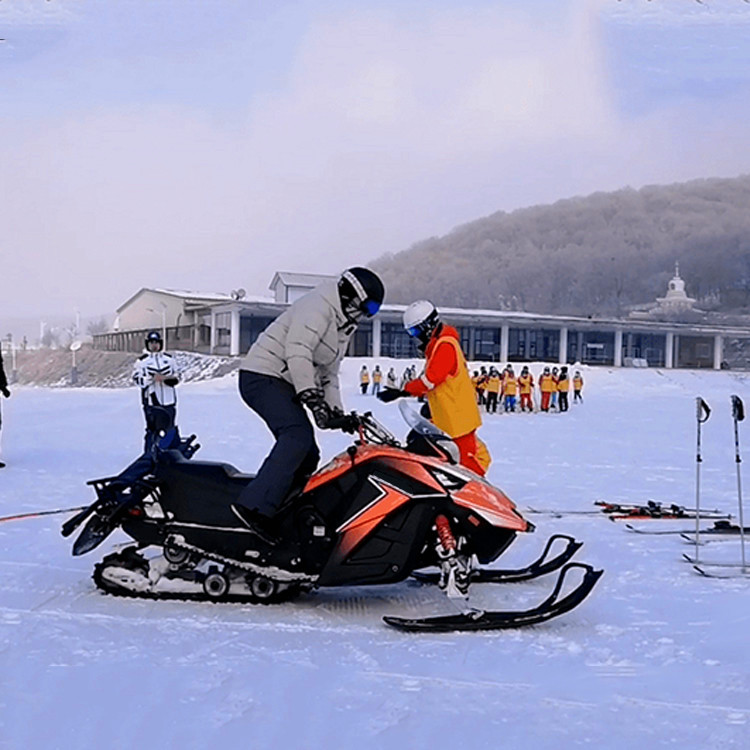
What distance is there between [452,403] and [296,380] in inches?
67.5

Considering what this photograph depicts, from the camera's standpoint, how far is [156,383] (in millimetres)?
10000

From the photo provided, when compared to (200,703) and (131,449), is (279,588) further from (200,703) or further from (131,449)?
(131,449)

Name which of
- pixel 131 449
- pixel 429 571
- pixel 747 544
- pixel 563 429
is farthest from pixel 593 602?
pixel 563 429

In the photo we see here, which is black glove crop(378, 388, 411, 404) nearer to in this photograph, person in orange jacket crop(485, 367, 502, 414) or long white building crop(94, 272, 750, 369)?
person in orange jacket crop(485, 367, 502, 414)

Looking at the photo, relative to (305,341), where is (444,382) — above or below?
below

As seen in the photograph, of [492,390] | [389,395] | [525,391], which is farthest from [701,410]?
[525,391]

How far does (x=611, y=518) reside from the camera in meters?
7.70

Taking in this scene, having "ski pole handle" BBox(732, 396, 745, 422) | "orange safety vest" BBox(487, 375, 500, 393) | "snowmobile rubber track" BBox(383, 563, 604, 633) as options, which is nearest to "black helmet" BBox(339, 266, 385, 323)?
"snowmobile rubber track" BBox(383, 563, 604, 633)

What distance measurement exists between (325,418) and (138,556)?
51.8 inches

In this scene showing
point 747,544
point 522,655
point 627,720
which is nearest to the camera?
point 627,720

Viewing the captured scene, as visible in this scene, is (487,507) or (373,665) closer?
(373,665)

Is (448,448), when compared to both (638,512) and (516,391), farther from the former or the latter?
(516,391)

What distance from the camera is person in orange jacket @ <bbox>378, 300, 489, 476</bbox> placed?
6.05m

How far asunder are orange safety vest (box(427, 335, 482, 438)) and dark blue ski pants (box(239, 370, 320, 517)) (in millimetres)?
1434
